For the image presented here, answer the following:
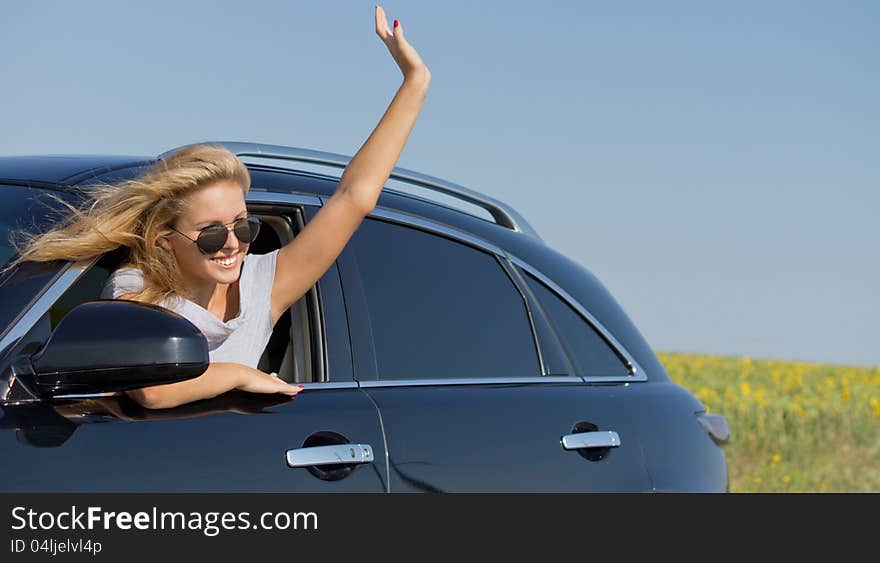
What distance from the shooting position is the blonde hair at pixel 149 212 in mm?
3355

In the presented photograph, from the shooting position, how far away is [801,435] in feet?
56.4

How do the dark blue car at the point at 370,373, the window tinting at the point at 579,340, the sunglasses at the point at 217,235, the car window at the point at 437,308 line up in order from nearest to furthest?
the dark blue car at the point at 370,373 → the sunglasses at the point at 217,235 → the car window at the point at 437,308 → the window tinting at the point at 579,340

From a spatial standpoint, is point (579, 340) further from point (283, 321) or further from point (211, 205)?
point (211, 205)

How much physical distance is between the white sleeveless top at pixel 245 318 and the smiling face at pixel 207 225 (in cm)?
10

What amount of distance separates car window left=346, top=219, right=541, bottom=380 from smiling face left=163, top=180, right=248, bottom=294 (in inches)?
21.2

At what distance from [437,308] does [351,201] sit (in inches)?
22.3

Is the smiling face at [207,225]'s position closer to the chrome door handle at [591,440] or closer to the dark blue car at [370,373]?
the dark blue car at [370,373]

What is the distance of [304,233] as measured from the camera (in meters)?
3.80

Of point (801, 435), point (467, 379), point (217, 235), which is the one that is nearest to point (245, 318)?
point (217, 235)

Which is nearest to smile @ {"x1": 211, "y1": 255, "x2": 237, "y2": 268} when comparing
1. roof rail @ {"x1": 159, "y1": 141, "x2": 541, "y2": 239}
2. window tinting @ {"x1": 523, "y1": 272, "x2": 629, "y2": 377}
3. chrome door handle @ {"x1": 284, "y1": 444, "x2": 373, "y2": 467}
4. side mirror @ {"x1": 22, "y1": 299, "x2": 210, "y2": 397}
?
roof rail @ {"x1": 159, "y1": 141, "x2": 541, "y2": 239}

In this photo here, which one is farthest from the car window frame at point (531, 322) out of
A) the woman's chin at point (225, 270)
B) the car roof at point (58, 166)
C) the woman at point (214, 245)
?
the car roof at point (58, 166)

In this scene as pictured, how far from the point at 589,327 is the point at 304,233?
4.31ft

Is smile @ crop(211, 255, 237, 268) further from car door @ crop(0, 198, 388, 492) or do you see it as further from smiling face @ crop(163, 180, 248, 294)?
car door @ crop(0, 198, 388, 492)
